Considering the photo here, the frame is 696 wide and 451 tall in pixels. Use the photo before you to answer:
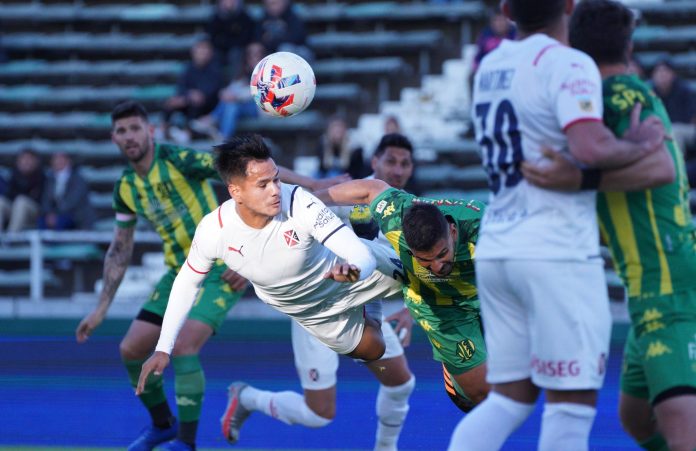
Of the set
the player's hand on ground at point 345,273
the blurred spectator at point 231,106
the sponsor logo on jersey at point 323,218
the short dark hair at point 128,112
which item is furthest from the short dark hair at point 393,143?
the blurred spectator at point 231,106

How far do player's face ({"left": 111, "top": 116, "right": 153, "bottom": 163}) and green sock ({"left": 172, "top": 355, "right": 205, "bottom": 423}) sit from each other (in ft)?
4.62

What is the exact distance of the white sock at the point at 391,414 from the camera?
7.14 metres

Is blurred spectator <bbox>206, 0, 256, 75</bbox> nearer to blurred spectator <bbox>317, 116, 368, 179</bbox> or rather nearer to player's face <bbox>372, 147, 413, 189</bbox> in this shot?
blurred spectator <bbox>317, 116, 368, 179</bbox>

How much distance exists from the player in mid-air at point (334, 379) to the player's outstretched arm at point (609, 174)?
8.13 feet

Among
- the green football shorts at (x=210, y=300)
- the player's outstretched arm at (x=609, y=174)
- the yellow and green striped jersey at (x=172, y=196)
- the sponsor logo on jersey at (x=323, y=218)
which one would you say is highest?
the player's outstretched arm at (x=609, y=174)

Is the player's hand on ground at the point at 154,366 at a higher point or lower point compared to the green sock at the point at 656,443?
lower

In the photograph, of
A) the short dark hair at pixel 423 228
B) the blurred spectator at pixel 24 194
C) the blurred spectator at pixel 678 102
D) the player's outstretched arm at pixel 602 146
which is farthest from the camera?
the blurred spectator at pixel 24 194

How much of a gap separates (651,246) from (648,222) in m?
0.09

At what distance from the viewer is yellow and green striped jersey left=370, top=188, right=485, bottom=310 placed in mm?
5973

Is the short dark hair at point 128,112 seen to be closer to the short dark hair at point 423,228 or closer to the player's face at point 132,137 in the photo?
the player's face at point 132,137

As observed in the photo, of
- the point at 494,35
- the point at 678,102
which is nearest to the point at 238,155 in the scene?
the point at 678,102

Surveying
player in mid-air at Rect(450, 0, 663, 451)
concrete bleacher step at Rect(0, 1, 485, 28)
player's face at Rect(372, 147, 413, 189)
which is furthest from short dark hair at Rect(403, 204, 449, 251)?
concrete bleacher step at Rect(0, 1, 485, 28)

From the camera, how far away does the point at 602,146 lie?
13.4 feet

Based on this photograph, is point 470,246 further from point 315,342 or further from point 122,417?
point 122,417
